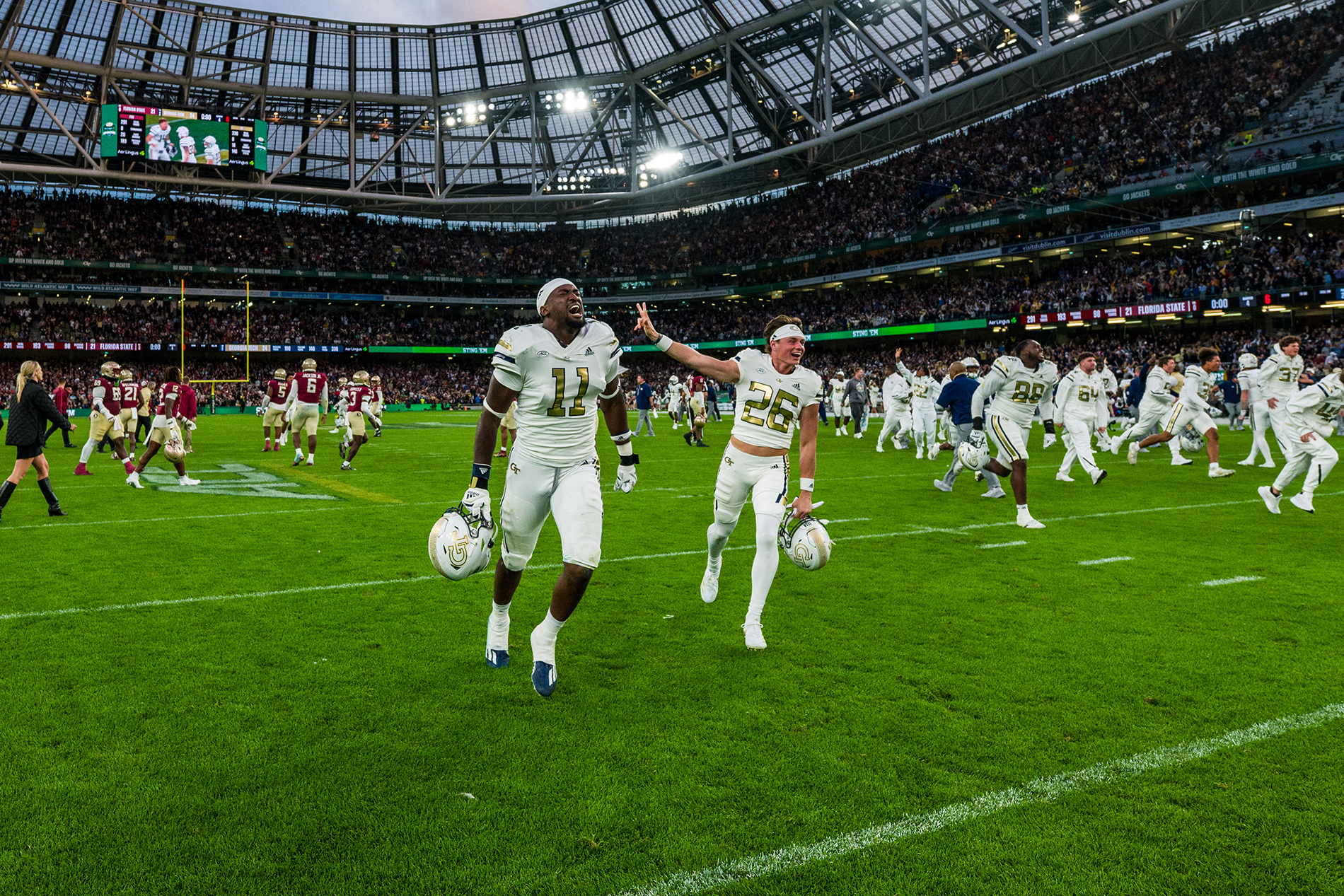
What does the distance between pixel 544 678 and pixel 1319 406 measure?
9810 mm

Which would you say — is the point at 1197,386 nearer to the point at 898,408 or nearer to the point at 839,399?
the point at 898,408

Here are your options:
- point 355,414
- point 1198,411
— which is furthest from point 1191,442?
point 355,414

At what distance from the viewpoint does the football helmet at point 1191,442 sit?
18297mm

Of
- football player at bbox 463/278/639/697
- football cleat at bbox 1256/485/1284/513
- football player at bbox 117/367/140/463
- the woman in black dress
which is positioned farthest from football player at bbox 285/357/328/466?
football cleat at bbox 1256/485/1284/513

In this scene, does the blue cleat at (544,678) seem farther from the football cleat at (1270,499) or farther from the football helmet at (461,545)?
the football cleat at (1270,499)

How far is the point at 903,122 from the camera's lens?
46.6 m

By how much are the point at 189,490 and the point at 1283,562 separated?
14158mm

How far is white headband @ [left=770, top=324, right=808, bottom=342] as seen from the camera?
19.2ft

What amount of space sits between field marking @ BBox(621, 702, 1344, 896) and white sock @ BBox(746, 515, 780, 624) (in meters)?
2.25

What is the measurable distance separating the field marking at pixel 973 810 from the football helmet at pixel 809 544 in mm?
1968

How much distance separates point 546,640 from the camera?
4656mm

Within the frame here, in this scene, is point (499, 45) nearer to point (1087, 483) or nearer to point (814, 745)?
point (1087, 483)

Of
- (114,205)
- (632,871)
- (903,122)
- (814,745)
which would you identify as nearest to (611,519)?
(814,745)

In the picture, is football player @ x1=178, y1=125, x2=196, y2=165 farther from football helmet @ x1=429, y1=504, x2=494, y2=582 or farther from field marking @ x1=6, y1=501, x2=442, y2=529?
football helmet @ x1=429, y1=504, x2=494, y2=582
